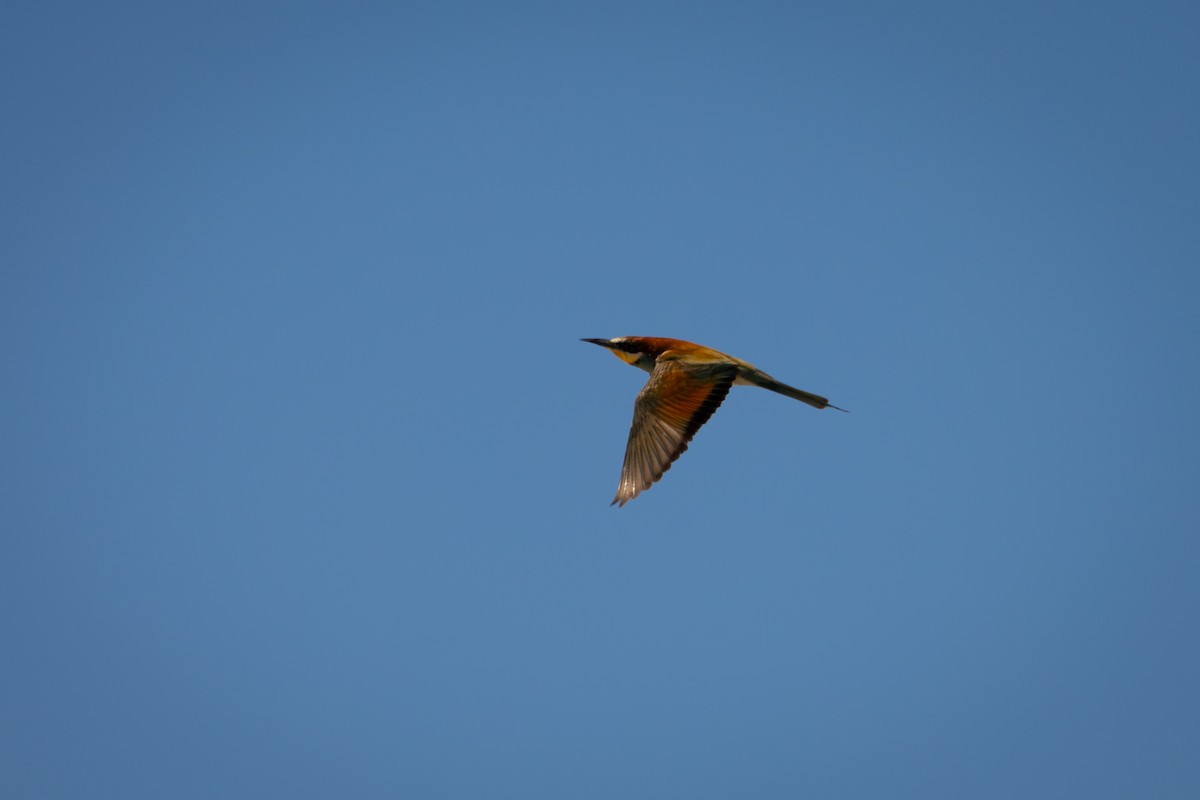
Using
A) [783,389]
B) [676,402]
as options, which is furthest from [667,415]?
[783,389]

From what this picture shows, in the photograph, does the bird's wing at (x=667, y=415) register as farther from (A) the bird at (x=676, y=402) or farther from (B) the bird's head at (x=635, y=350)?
(B) the bird's head at (x=635, y=350)

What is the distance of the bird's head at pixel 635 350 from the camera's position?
10562 mm

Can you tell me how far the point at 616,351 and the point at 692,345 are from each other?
1.04 meters

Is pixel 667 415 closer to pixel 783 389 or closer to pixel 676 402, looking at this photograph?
pixel 676 402

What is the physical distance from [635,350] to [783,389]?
1.52 metres

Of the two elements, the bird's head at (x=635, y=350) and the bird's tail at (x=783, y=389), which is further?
the bird's head at (x=635, y=350)

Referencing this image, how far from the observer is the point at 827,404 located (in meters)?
9.48

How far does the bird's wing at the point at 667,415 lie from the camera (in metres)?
8.89

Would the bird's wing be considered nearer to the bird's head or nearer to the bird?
the bird

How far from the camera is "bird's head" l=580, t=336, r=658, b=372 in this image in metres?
10.6

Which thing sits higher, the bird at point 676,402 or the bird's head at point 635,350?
the bird's head at point 635,350

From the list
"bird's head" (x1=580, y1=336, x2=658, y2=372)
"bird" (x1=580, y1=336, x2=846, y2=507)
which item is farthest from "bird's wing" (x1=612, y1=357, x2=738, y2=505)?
"bird's head" (x1=580, y1=336, x2=658, y2=372)

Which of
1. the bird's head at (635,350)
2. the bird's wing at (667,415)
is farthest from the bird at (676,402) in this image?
the bird's head at (635,350)

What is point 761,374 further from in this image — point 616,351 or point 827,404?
point 616,351
